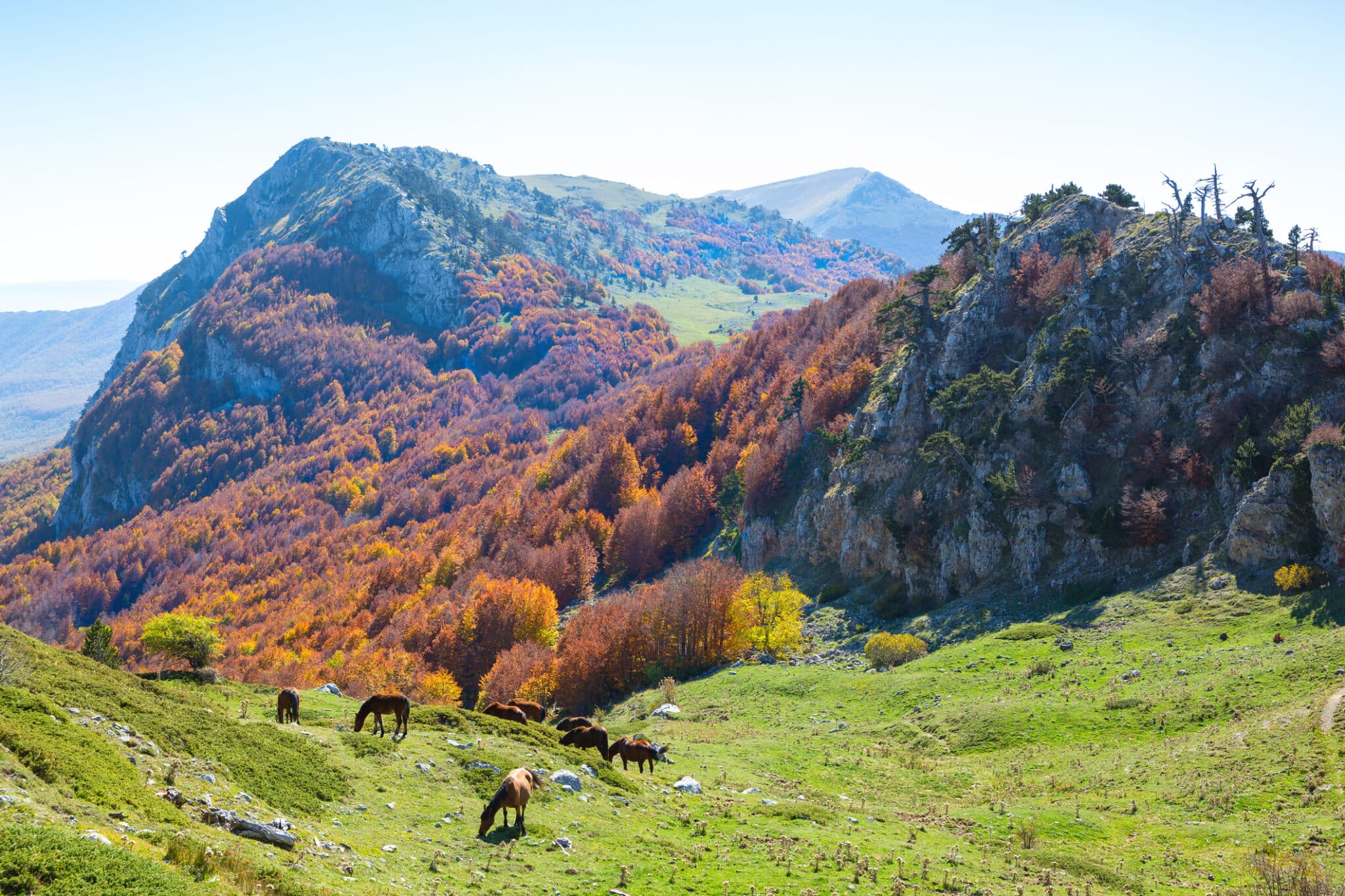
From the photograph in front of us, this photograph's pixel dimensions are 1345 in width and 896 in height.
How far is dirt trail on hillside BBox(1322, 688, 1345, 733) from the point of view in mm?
30312

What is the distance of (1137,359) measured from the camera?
6894 centimetres

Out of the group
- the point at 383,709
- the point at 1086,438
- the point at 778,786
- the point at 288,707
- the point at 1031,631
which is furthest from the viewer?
the point at 1086,438

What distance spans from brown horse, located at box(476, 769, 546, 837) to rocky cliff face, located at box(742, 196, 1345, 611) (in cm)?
5260

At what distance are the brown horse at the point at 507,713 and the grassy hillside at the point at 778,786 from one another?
2.92 meters

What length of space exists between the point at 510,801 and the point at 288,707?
12397 mm

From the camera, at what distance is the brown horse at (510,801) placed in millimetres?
20453

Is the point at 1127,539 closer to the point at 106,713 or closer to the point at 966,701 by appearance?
the point at 966,701

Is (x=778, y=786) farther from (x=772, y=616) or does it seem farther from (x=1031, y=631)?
(x=772, y=616)

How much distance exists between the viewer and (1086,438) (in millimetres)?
69188

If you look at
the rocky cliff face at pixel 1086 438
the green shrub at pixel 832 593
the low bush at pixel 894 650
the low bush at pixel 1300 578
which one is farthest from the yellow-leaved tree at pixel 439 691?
the low bush at pixel 1300 578

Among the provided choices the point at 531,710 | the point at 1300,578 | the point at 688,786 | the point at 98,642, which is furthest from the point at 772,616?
the point at 98,642

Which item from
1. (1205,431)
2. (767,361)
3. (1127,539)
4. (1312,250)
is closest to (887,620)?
(1127,539)

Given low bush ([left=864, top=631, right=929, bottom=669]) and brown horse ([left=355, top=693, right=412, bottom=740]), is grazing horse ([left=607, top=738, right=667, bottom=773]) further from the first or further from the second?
low bush ([left=864, top=631, right=929, bottom=669])

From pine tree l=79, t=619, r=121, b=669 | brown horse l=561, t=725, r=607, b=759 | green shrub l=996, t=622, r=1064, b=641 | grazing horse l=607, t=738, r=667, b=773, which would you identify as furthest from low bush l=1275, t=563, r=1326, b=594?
pine tree l=79, t=619, r=121, b=669
